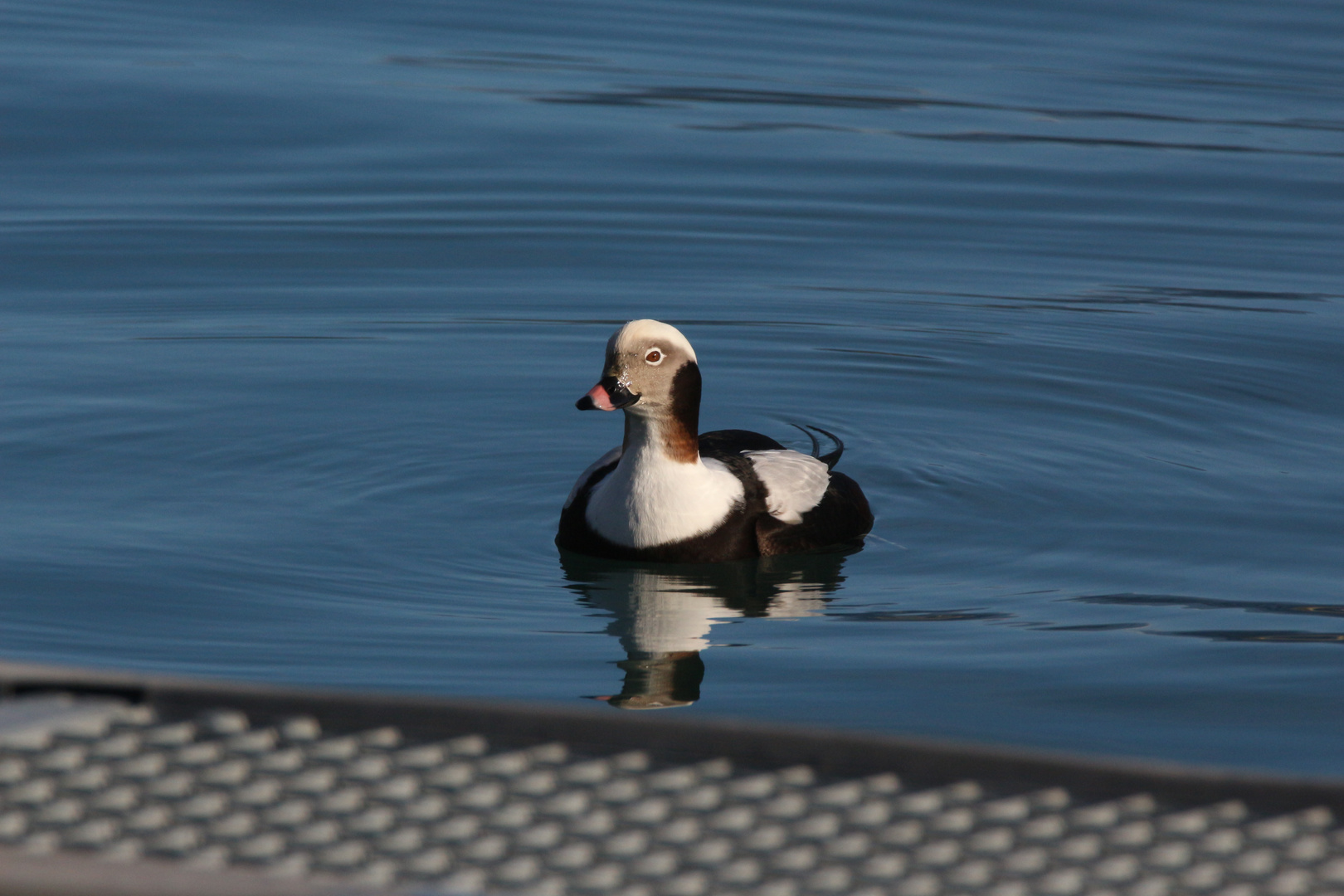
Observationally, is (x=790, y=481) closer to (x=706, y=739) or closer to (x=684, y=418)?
(x=684, y=418)

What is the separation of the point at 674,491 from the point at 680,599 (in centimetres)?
44

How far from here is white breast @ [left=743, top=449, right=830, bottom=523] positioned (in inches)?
265

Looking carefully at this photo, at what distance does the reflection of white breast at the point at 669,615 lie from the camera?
5.79 metres

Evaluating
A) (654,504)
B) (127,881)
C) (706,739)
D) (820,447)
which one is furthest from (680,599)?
(127,881)

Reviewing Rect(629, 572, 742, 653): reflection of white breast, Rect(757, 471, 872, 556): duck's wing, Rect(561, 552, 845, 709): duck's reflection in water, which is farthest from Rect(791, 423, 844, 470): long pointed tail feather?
Rect(629, 572, 742, 653): reflection of white breast

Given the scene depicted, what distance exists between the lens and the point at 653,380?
631 cm

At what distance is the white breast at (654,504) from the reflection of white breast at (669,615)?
18cm

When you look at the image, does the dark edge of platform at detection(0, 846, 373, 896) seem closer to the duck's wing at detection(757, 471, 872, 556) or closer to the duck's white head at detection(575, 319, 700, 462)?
the duck's white head at detection(575, 319, 700, 462)

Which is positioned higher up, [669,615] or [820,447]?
[820,447]

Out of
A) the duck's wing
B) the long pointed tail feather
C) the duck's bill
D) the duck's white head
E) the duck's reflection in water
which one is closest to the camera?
the duck's reflection in water

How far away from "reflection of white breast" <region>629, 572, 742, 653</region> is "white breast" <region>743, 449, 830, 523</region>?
0.58 m

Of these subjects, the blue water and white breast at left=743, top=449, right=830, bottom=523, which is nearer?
the blue water

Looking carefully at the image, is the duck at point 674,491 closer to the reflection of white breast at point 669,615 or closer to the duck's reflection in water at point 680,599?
the duck's reflection in water at point 680,599

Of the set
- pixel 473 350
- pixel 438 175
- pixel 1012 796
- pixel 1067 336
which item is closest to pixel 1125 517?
pixel 1067 336
